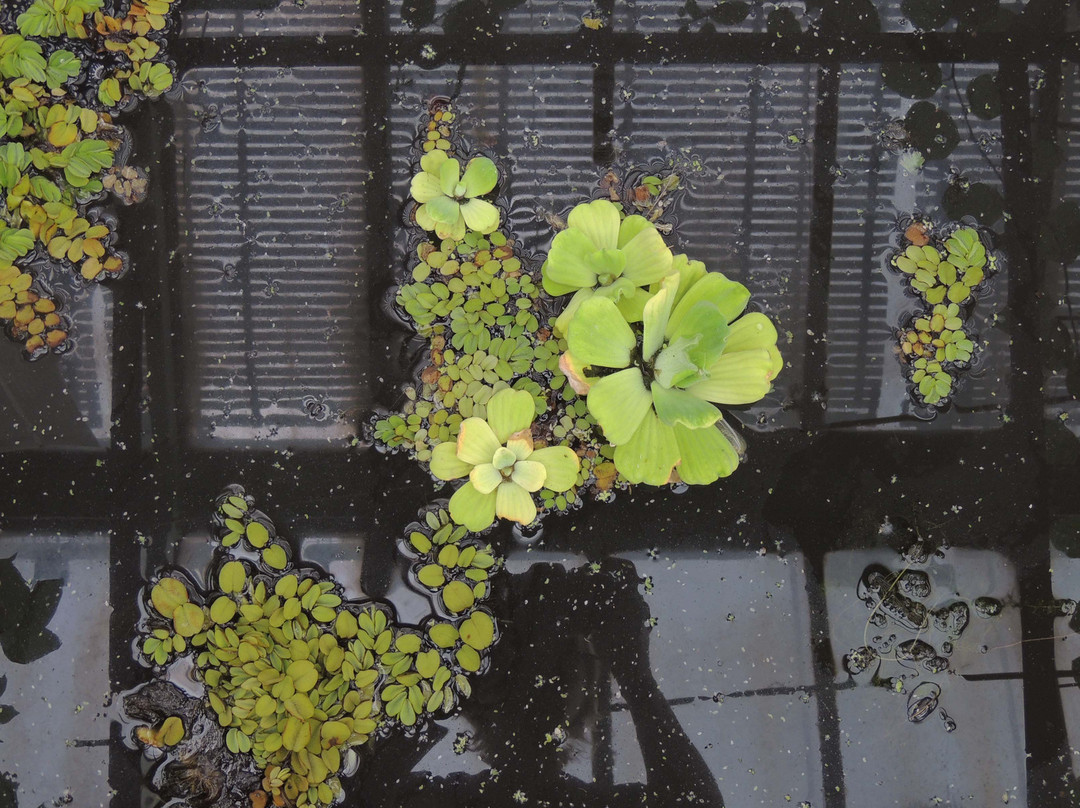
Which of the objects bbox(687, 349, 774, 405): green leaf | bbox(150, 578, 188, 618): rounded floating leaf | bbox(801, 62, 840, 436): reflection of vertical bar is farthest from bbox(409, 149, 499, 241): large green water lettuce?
bbox(150, 578, 188, 618): rounded floating leaf

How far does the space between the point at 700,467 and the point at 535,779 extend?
32.1 inches

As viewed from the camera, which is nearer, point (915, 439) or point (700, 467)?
point (700, 467)

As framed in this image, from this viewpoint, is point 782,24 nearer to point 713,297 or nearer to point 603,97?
point 603,97

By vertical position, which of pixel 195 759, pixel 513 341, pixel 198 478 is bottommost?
pixel 195 759

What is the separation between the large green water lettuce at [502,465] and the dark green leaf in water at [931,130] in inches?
43.0

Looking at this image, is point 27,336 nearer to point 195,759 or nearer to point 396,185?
point 396,185

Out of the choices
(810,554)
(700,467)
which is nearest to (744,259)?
(700,467)

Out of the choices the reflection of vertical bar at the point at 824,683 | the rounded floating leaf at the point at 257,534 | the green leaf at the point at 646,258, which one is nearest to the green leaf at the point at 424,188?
the green leaf at the point at 646,258

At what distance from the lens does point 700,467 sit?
4.06ft

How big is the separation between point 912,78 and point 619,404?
110cm

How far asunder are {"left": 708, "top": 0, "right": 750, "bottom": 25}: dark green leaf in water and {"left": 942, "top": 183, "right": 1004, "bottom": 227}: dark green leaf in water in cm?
62

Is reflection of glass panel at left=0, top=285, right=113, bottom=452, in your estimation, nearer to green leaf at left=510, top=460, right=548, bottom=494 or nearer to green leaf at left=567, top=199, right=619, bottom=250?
green leaf at left=510, top=460, right=548, bottom=494

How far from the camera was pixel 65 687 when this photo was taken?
1480mm

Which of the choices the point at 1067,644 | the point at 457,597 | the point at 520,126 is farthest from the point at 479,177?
the point at 1067,644
